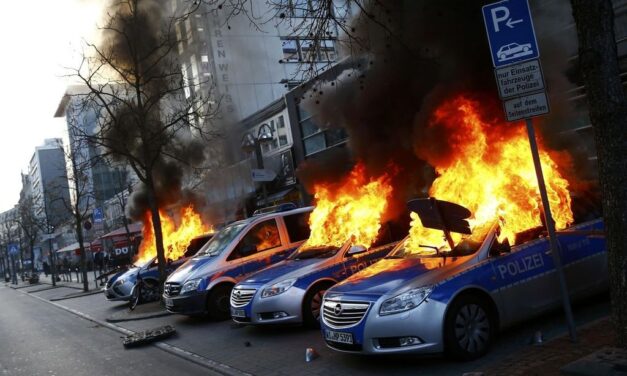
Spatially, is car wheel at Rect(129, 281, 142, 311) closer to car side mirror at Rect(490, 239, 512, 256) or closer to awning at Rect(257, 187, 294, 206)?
awning at Rect(257, 187, 294, 206)

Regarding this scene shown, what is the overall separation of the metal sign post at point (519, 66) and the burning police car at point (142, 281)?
9.55 metres

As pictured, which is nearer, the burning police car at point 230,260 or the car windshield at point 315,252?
the car windshield at point 315,252

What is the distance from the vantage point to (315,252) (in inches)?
319

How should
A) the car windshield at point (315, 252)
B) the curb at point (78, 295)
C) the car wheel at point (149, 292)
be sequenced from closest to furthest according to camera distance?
the car windshield at point (315, 252) → the car wheel at point (149, 292) → the curb at point (78, 295)

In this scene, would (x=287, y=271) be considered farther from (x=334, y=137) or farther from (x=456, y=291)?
(x=334, y=137)

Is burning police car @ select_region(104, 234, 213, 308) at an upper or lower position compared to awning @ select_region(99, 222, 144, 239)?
lower

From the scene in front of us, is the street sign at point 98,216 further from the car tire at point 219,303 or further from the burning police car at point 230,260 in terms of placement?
the car tire at point 219,303

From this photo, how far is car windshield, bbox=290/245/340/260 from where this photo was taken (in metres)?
7.85

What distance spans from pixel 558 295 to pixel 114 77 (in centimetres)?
1320

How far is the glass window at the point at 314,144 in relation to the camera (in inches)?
749

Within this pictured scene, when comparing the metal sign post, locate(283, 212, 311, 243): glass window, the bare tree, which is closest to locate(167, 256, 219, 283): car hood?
locate(283, 212, 311, 243): glass window

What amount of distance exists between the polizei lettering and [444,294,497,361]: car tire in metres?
0.38

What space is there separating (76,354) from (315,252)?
4.16m

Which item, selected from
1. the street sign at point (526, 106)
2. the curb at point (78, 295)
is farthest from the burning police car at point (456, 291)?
the curb at point (78, 295)
